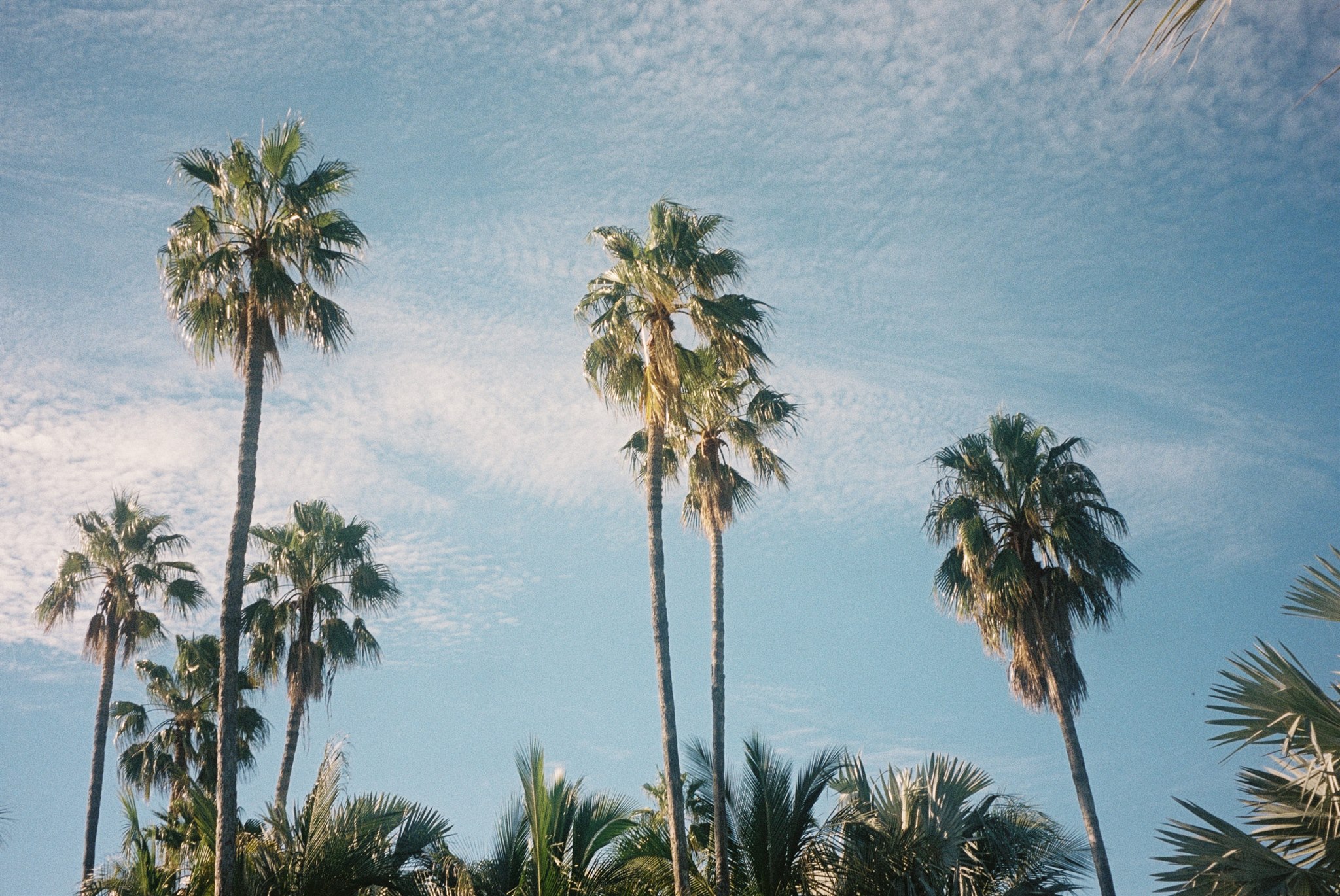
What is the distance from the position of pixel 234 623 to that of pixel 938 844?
9.66m

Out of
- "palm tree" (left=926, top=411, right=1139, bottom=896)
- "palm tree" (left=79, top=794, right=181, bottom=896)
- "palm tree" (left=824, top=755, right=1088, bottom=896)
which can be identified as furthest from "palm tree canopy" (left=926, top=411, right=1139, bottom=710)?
"palm tree" (left=79, top=794, right=181, bottom=896)

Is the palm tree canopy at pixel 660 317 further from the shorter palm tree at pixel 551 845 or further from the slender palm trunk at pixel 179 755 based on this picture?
the slender palm trunk at pixel 179 755

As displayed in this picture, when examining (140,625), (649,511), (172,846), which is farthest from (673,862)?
(140,625)

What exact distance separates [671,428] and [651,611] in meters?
4.60

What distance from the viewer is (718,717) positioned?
64.7 feet

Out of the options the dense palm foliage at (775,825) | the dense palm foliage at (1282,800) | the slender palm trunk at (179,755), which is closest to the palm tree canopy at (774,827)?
the dense palm foliage at (775,825)

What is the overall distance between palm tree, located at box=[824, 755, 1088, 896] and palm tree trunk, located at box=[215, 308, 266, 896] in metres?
7.43

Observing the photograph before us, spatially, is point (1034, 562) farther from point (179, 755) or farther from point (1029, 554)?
point (179, 755)

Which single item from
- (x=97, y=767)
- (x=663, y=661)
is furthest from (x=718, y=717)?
(x=97, y=767)

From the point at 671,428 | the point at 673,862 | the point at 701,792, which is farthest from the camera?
the point at 671,428

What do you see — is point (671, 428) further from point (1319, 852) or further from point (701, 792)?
point (1319, 852)

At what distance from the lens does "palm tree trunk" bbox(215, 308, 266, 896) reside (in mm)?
13070

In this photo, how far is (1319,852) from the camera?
331 inches

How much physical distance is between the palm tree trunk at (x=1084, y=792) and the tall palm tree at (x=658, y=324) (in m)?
9.28
